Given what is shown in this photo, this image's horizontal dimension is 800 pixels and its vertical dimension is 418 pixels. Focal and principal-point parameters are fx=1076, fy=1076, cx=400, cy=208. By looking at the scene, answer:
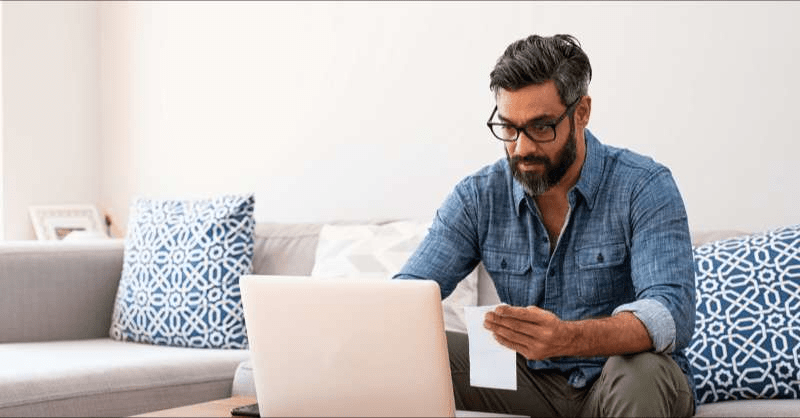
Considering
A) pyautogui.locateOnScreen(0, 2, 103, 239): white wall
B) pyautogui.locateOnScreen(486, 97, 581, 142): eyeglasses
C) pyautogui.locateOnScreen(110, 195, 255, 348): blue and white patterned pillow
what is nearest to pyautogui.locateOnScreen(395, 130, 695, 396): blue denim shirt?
pyautogui.locateOnScreen(486, 97, 581, 142): eyeglasses

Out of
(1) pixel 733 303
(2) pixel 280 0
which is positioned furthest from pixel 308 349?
(2) pixel 280 0

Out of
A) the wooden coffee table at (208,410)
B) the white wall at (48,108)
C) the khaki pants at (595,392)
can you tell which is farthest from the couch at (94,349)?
the white wall at (48,108)

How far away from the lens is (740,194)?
2756mm

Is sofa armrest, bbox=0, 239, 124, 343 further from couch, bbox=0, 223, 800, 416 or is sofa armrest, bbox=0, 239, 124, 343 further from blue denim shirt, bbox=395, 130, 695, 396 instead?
blue denim shirt, bbox=395, 130, 695, 396

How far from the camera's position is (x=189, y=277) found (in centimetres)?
304

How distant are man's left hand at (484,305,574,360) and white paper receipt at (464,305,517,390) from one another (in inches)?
0.4

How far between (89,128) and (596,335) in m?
3.05

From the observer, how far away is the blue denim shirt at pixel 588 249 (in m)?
1.86

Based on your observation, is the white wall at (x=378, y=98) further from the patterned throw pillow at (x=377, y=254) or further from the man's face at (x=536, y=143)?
the man's face at (x=536, y=143)

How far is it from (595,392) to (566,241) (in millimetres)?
339

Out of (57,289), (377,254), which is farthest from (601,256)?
(57,289)

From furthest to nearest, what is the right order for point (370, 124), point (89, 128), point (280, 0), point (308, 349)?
1. point (89, 128)
2. point (280, 0)
3. point (370, 124)
4. point (308, 349)

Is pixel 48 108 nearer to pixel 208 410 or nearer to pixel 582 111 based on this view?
pixel 208 410

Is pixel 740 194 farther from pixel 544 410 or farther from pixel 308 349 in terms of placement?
pixel 308 349
